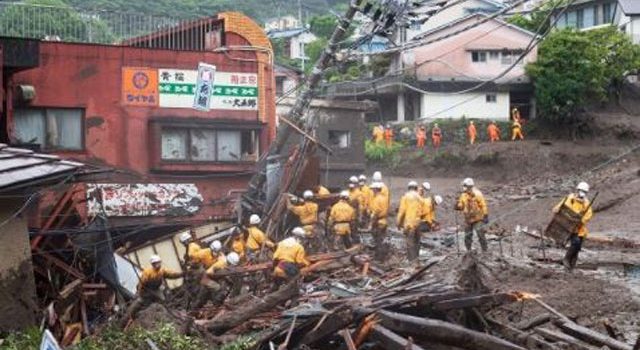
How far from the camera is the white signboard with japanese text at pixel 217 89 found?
26.5m

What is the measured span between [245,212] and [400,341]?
1461cm

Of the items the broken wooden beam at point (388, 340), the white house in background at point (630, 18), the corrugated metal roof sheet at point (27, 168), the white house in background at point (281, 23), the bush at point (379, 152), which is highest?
the white house in background at point (281, 23)

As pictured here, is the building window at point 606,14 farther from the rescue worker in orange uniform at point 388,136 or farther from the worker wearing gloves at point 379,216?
the worker wearing gloves at point 379,216

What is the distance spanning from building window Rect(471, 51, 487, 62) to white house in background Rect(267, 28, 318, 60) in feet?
69.0

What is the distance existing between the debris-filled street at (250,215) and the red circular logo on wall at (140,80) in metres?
0.09

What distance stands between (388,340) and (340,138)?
2119cm

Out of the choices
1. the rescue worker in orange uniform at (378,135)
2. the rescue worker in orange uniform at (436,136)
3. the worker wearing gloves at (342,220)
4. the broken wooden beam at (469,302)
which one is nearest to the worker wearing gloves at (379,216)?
the worker wearing gloves at (342,220)

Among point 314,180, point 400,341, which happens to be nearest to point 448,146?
point 314,180

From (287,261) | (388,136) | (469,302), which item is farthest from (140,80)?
(388,136)

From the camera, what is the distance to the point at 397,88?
52.7 m

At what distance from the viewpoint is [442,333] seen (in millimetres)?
11195

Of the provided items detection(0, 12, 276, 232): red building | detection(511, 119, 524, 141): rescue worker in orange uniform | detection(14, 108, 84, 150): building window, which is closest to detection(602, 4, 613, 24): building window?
detection(511, 119, 524, 141): rescue worker in orange uniform

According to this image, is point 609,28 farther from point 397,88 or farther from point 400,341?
point 400,341

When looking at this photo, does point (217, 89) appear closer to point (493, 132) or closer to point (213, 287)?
point (213, 287)
